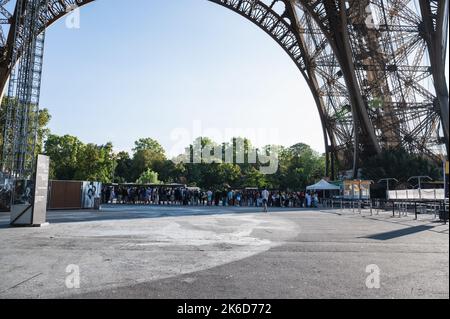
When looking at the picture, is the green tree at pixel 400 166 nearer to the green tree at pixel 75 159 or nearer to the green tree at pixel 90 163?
the green tree at pixel 90 163

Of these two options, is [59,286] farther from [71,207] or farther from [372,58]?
[372,58]

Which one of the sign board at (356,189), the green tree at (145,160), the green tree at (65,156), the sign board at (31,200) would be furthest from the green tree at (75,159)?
the sign board at (31,200)

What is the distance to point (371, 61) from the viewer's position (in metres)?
34.1

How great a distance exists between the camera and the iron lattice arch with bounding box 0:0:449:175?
30.9 m

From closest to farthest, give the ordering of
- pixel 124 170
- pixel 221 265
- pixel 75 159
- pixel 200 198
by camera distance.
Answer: pixel 221 265 < pixel 200 198 < pixel 75 159 < pixel 124 170

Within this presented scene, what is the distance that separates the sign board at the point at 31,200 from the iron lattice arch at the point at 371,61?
1993 cm

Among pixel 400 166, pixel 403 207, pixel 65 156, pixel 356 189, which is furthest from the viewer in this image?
pixel 65 156

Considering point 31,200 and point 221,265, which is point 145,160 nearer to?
point 31,200

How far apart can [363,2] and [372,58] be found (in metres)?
4.80

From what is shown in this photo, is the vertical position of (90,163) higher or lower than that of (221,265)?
higher

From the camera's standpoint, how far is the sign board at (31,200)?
13.6m

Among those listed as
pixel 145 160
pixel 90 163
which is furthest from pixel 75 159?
pixel 145 160

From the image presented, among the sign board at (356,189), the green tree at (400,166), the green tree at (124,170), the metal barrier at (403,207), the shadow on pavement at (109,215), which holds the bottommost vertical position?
the shadow on pavement at (109,215)

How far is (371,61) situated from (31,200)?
3059 cm
